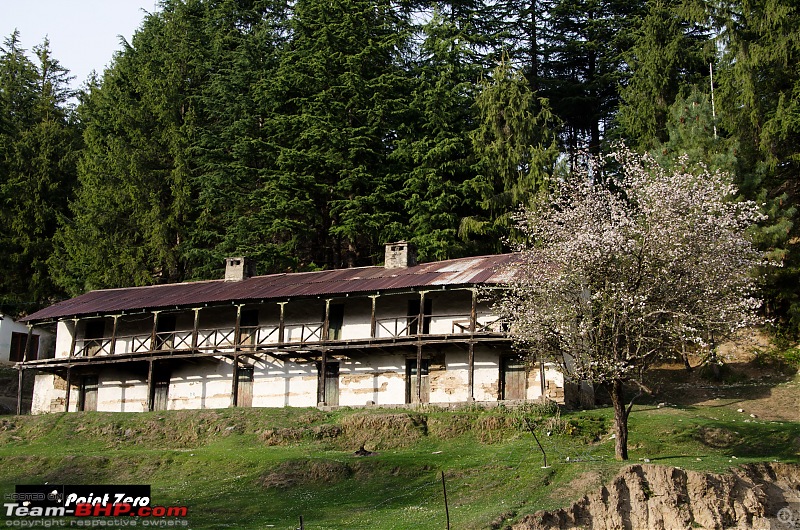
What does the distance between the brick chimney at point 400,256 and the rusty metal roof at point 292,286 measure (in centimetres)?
51

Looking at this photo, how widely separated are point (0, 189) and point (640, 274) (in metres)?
40.2

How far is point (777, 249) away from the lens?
113 feet

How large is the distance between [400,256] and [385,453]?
11.6 meters

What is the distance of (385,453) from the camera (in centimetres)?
2722

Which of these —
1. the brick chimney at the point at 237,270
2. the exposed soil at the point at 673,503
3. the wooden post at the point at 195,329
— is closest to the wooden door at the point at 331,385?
the wooden post at the point at 195,329

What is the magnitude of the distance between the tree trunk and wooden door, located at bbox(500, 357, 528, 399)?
8196 mm

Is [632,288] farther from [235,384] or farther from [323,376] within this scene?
[235,384]

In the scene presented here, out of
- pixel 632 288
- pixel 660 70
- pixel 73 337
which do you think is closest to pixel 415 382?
pixel 632 288

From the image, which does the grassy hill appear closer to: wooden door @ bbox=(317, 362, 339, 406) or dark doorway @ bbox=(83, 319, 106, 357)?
wooden door @ bbox=(317, 362, 339, 406)

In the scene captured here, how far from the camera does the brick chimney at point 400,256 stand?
37.1m

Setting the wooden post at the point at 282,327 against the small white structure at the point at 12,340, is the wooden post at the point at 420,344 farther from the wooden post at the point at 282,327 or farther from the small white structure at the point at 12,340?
the small white structure at the point at 12,340

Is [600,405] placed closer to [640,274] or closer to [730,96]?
[640,274]

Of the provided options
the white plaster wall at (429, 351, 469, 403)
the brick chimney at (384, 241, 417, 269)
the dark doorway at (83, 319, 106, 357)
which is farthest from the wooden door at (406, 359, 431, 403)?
the dark doorway at (83, 319, 106, 357)

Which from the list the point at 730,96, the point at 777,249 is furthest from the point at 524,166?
the point at 777,249
